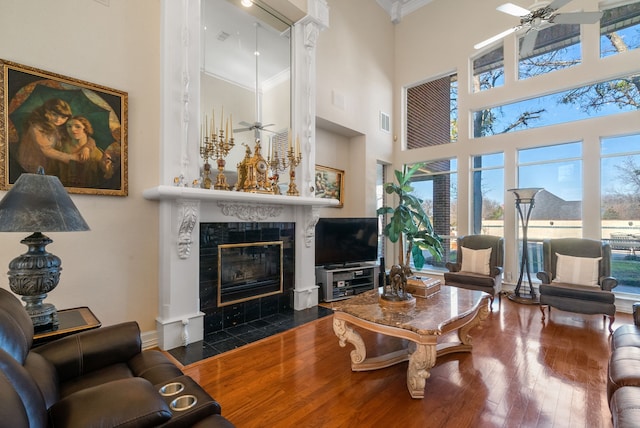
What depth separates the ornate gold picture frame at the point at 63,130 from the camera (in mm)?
2387

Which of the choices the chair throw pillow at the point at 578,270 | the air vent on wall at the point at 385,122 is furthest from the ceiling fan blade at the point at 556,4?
the air vent on wall at the point at 385,122

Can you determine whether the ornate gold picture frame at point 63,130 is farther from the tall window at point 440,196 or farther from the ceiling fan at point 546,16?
the tall window at point 440,196

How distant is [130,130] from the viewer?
3.01 meters

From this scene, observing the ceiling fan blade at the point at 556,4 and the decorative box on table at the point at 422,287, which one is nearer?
the decorative box on table at the point at 422,287

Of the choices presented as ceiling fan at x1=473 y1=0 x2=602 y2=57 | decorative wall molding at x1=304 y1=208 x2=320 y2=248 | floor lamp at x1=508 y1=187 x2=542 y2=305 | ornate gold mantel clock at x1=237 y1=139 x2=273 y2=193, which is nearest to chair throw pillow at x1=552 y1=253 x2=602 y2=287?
floor lamp at x1=508 y1=187 x2=542 y2=305

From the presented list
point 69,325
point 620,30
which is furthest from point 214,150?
point 620,30

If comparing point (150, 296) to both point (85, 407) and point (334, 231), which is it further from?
point (334, 231)

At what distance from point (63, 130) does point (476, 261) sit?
574 centimetres

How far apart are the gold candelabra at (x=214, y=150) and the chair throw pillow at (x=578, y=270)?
480cm

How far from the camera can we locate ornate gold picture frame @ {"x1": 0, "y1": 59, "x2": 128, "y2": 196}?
2.39 meters

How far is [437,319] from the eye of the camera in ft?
7.82

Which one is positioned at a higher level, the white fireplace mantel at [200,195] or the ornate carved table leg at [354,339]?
the white fireplace mantel at [200,195]

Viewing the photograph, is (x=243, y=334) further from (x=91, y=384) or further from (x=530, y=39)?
(x=530, y=39)

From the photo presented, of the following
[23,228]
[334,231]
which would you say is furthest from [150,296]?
[334,231]
